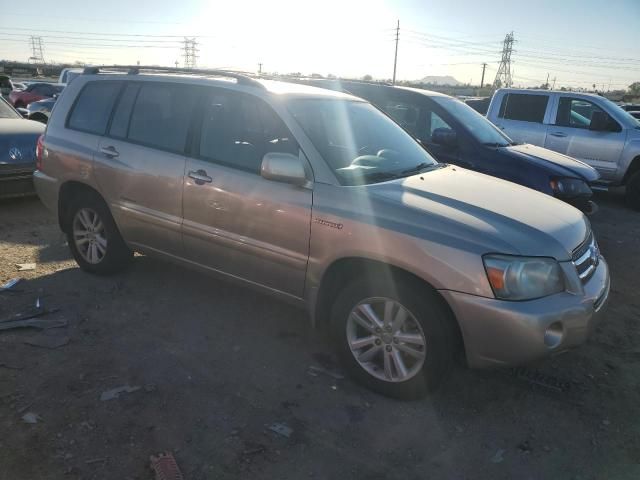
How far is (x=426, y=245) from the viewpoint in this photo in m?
2.89

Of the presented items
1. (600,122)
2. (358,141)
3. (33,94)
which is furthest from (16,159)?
(33,94)

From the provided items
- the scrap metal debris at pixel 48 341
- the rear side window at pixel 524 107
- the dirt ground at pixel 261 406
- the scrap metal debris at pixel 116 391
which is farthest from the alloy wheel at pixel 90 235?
the rear side window at pixel 524 107

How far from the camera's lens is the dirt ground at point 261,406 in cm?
265

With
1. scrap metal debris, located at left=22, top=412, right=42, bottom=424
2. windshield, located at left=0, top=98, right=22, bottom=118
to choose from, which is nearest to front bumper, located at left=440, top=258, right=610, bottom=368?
scrap metal debris, located at left=22, top=412, right=42, bottom=424

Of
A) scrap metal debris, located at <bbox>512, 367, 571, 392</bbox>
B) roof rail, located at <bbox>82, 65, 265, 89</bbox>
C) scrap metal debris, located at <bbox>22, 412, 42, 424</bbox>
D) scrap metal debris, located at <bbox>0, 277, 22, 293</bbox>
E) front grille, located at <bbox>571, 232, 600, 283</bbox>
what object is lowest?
scrap metal debris, located at <bbox>0, 277, 22, 293</bbox>

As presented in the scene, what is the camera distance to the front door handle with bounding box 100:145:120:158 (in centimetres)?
436

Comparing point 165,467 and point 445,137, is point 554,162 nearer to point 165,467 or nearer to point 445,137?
point 445,137

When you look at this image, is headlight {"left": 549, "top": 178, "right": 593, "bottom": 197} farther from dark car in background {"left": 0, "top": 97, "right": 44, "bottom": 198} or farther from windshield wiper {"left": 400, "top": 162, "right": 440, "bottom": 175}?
dark car in background {"left": 0, "top": 97, "right": 44, "bottom": 198}

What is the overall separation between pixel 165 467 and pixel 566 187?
5278mm

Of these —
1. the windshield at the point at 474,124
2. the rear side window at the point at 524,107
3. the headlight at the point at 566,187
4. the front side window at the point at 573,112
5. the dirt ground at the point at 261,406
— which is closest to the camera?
the dirt ground at the point at 261,406

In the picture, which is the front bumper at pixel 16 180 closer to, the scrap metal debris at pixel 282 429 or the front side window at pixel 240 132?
the front side window at pixel 240 132

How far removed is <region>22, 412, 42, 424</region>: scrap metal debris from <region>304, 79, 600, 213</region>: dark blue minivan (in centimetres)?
441

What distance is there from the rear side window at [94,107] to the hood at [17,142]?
2.89 m

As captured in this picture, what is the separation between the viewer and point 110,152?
4.39m
